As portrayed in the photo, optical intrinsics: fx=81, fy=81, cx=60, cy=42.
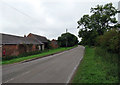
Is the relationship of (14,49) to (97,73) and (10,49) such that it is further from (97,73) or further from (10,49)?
(97,73)

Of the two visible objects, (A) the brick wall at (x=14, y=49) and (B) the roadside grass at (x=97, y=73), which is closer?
(B) the roadside grass at (x=97, y=73)

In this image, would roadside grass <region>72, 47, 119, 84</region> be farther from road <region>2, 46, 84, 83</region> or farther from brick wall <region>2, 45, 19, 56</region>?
brick wall <region>2, 45, 19, 56</region>

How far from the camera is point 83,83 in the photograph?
391 cm

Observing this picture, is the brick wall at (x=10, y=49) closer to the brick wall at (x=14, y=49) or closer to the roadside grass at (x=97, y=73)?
the brick wall at (x=14, y=49)

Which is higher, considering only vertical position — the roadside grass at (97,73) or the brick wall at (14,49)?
the brick wall at (14,49)

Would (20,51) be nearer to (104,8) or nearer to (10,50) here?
(10,50)

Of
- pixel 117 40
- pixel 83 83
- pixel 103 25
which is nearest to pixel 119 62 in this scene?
pixel 117 40

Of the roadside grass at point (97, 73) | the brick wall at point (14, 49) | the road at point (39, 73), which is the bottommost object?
the road at point (39, 73)

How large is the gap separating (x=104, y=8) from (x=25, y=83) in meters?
25.2

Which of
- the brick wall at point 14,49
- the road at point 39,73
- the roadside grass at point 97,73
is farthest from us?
the brick wall at point 14,49

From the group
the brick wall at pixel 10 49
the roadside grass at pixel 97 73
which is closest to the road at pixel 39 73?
the roadside grass at pixel 97 73

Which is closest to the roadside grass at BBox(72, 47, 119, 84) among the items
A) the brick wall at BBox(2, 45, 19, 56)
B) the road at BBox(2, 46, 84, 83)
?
the road at BBox(2, 46, 84, 83)

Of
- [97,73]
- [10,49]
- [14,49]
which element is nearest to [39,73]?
[97,73]

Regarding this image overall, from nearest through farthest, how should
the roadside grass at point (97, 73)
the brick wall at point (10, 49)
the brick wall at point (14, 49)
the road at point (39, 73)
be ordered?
1. the roadside grass at point (97, 73)
2. the road at point (39, 73)
3. the brick wall at point (10, 49)
4. the brick wall at point (14, 49)
